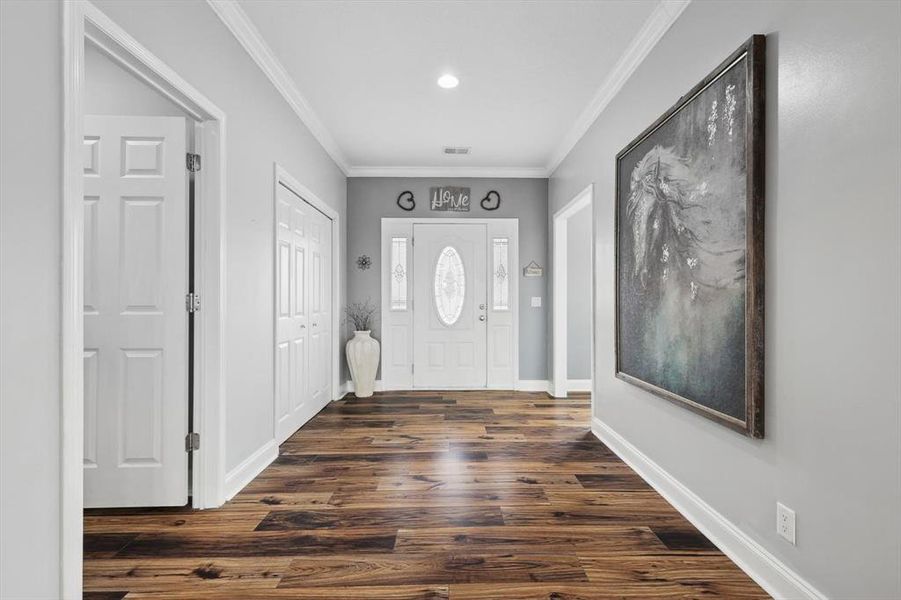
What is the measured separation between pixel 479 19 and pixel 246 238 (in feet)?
6.03

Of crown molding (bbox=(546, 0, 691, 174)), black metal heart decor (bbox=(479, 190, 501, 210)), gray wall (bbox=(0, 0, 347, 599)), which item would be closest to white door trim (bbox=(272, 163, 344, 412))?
black metal heart decor (bbox=(479, 190, 501, 210))

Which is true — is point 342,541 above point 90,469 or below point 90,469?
below

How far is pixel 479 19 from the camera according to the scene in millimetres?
2602

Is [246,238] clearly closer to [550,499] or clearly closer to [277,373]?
[277,373]

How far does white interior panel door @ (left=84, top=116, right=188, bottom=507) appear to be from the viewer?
229 centimetres

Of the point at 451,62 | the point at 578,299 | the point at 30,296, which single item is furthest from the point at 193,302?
the point at 578,299

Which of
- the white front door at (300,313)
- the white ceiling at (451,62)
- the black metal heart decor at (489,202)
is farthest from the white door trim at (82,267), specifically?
the black metal heart decor at (489,202)

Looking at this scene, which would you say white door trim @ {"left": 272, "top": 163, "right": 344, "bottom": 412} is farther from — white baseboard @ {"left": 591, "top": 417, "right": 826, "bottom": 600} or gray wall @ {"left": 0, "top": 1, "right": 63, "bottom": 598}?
white baseboard @ {"left": 591, "top": 417, "right": 826, "bottom": 600}

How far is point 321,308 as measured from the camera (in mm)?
4566

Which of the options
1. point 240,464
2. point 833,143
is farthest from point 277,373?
point 833,143

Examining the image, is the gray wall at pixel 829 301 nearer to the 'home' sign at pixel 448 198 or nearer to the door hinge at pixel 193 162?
the door hinge at pixel 193 162

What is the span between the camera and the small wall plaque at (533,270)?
5.54m

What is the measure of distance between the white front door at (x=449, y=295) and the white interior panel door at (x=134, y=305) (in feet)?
11.1

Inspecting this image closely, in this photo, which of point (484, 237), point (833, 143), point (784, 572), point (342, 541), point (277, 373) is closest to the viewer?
point (833, 143)
